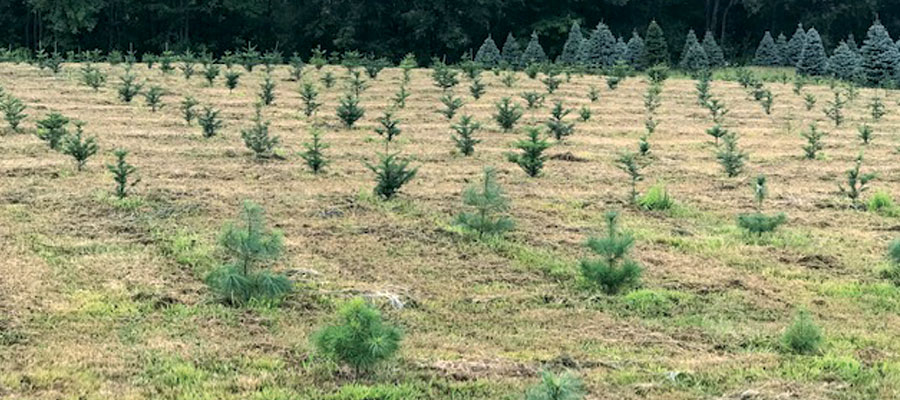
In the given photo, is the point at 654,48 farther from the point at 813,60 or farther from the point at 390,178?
the point at 390,178

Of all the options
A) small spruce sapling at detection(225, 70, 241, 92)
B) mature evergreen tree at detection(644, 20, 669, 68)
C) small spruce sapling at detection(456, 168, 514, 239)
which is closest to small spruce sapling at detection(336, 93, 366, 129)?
small spruce sapling at detection(225, 70, 241, 92)

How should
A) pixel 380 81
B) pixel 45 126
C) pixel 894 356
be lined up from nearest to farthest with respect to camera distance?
pixel 894 356
pixel 45 126
pixel 380 81

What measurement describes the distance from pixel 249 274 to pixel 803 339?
433cm

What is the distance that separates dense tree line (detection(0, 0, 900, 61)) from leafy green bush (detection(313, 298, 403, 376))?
43.1m

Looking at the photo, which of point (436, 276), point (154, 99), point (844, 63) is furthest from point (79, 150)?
point (844, 63)

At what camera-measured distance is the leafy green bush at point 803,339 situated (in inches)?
300

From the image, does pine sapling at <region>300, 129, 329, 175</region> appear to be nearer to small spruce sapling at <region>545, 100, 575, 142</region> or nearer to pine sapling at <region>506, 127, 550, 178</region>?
pine sapling at <region>506, 127, 550, 178</region>

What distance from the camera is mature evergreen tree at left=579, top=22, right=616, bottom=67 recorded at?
142 feet

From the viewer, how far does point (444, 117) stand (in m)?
23.2

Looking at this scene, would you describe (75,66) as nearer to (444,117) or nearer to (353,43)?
(444,117)

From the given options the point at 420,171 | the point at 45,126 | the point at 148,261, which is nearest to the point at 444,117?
the point at 420,171

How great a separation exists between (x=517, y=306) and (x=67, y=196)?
23.1 ft

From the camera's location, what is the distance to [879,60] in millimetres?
37594

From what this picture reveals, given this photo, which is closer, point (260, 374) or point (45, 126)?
point (260, 374)
